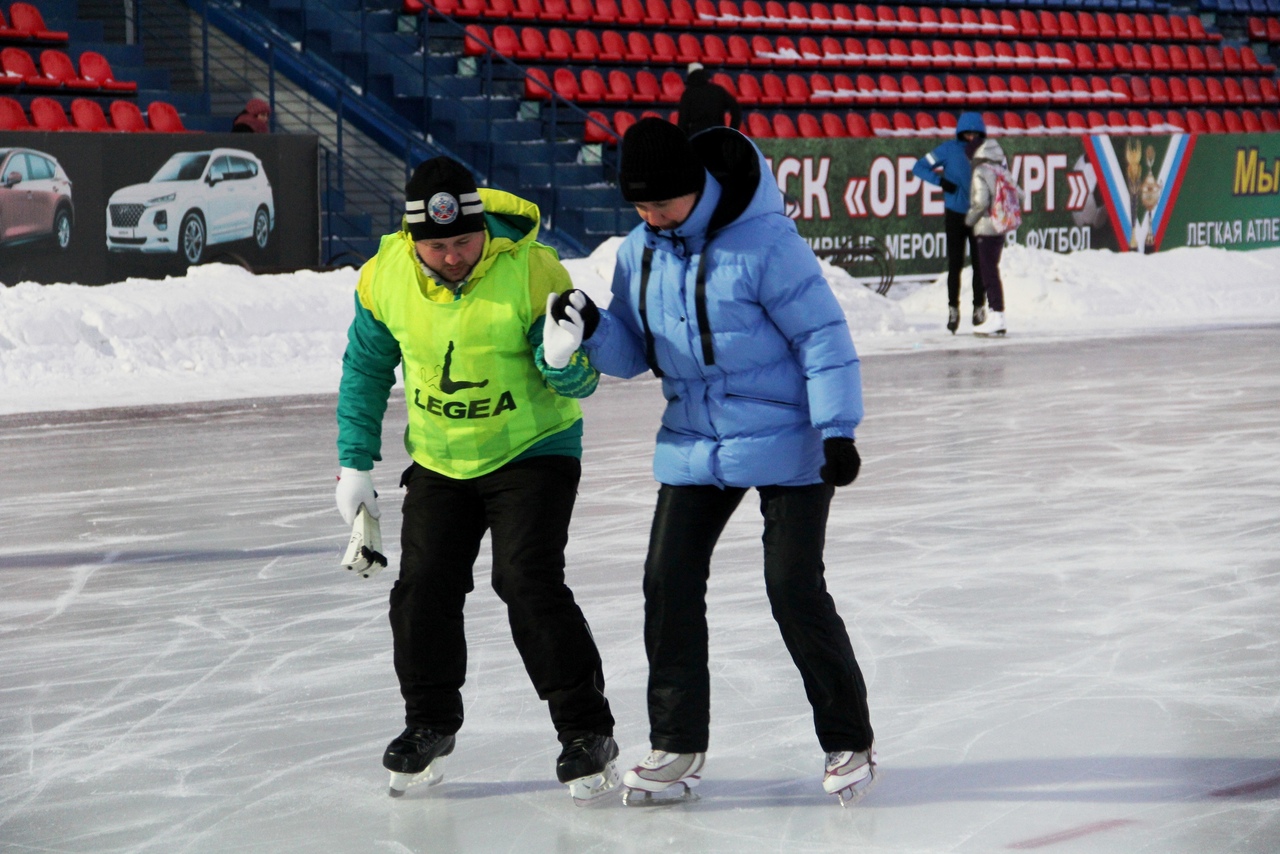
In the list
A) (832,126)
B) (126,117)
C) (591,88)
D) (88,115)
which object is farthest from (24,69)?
(832,126)

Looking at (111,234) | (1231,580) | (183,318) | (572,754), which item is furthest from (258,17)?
(572,754)

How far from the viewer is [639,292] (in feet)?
10.5

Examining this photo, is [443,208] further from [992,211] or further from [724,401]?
[992,211]

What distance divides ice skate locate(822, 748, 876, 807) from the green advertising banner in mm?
12928

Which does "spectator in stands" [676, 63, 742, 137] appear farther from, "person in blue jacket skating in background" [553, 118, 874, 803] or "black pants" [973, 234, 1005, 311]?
"person in blue jacket skating in background" [553, 118, 874, 803]

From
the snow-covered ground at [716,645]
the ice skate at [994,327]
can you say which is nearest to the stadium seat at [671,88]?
the ice skate at [994,327]

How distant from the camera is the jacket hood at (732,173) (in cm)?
313

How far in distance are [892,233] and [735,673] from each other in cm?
1392

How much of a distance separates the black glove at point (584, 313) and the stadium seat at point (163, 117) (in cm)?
1110

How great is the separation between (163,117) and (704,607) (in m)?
11.4

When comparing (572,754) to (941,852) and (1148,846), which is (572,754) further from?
(1148,846)

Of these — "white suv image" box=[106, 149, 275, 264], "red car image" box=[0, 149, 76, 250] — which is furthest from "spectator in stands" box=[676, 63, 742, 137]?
"red car image" box=[0, 149, 76, 250]

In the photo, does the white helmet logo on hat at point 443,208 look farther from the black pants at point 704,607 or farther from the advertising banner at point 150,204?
the advertising banner at point 150,204

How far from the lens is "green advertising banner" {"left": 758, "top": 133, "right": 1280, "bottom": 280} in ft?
55.9
